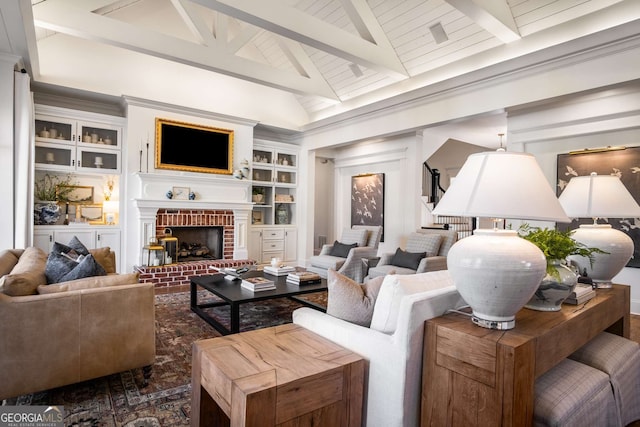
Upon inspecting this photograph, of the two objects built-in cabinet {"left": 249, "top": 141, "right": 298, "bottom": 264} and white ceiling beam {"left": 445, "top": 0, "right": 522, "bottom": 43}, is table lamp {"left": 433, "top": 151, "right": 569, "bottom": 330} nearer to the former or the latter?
white ceiling beam {"left": 445, "top": 0, "right": 522, "bottom": 43}

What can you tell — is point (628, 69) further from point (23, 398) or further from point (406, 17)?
point (23, 398)

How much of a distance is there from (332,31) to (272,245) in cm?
432

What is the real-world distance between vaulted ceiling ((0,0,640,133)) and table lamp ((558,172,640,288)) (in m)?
2.01

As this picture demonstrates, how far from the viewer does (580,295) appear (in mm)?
1795

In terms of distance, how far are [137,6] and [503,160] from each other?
611 centimetres

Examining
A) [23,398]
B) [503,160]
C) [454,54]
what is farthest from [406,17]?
[23,398]

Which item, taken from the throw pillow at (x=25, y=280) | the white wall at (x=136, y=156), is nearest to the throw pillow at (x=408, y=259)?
the throw pillow at (x=25, y=280)

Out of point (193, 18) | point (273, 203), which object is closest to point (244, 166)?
point (273, 203)

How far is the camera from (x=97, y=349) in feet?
6.66

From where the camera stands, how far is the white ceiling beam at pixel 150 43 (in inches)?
142

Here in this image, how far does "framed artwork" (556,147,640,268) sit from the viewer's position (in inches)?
153

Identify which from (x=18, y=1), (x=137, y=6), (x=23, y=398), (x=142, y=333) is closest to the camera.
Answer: (x=23, y=398)

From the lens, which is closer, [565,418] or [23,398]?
[565,418]

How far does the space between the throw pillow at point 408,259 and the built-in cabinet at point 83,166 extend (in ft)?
13.7
